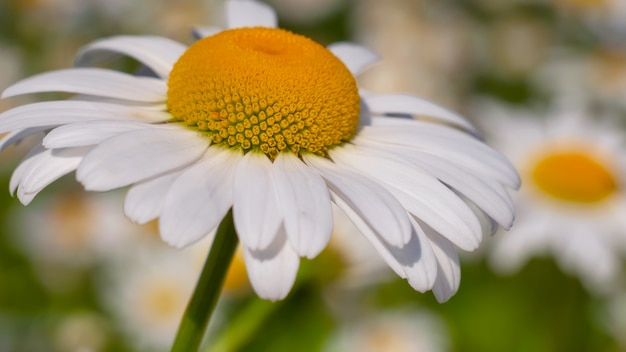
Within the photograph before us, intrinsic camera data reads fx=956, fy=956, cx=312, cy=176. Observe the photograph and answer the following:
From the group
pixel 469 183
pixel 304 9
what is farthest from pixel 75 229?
pixel 304 9

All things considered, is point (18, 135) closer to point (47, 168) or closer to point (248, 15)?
point (47, 168)

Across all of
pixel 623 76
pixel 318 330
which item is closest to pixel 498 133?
pixel 318 330

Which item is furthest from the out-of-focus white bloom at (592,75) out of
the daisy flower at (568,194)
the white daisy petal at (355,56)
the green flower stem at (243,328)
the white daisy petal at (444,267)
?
the white daisy petal at (444,267)

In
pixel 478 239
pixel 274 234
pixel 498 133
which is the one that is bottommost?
pixel 498 133

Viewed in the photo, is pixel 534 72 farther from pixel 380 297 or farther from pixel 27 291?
pixel 27 291

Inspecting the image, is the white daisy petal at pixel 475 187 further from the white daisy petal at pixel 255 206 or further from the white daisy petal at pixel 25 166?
the white daisy petal at pixel 25 166
